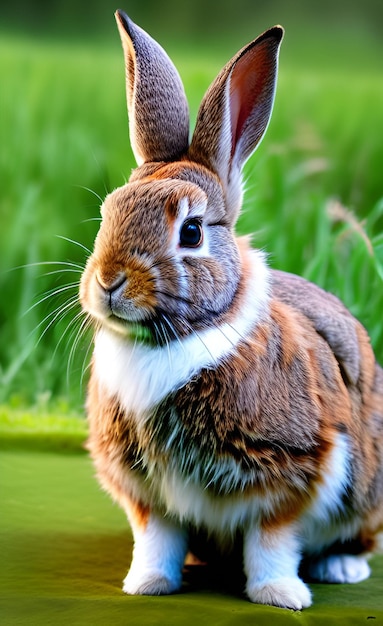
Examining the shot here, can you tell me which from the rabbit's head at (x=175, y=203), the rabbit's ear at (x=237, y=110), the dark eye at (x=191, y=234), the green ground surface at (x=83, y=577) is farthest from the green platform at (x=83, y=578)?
the rabbit's ear at (x=237, y=110)

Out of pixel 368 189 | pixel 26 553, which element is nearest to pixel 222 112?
pixel 26 553

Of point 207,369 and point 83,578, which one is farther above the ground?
point 207,369

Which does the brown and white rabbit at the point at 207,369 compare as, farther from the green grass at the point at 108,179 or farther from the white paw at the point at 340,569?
the green grass at the point at 108,179

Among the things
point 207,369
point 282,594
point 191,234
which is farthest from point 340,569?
point 191,234

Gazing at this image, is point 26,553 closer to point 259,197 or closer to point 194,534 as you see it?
point 194,534

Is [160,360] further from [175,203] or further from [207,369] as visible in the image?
[175,203]
